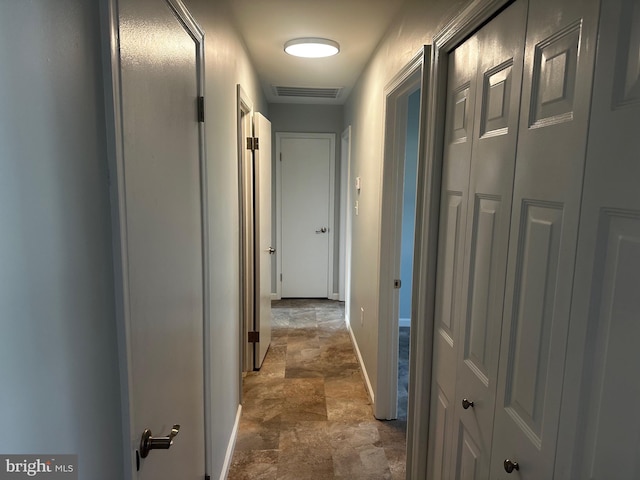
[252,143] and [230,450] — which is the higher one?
[252,143]

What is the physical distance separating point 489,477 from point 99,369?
1091 mm

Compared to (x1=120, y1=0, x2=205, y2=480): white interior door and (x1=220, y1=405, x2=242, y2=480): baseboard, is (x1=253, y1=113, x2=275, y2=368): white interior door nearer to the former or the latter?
(x1=220, y1=405, x2=242, y2=480): baseboard

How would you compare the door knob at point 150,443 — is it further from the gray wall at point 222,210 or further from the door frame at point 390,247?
the door frame at point 390,247

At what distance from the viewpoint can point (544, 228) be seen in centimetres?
91

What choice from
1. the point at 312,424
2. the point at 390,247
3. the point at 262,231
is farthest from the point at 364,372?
the point at 262,231

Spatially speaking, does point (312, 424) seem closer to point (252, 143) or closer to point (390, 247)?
point (390, 247)

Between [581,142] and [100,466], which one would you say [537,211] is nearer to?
[581,142]

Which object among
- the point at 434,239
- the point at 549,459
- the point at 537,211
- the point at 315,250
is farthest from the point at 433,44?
the point at 315,250

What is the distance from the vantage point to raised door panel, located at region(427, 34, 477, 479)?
1342 mm

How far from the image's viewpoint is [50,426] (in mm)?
645

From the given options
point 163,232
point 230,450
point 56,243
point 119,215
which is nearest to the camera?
point 56,243

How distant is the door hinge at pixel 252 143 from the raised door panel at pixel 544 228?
2.33m

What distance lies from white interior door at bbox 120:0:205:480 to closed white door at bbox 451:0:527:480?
0.93 metres

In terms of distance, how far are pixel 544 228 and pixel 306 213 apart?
4.22m
